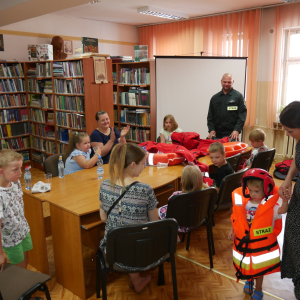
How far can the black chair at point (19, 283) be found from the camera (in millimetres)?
1656

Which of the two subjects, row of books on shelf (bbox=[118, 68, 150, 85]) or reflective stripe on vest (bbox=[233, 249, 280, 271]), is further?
row of books on shelf (bbox=[118, 68, 150, 85])

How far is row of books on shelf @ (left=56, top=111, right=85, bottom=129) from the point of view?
17.4ft

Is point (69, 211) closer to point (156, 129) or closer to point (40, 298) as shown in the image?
point (40, 298)

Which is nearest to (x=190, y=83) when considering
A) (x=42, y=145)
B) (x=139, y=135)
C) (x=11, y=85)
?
(x=139, y=135)

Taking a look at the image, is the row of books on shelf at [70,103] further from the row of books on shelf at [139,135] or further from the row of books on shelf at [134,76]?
the row of books on shelf at [139,135]

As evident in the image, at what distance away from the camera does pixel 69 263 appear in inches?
92.5

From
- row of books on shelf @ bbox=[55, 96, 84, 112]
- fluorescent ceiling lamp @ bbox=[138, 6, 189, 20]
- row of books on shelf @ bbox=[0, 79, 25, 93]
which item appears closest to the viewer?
row of books on shelf @ bbox=[55, 96, 84, 112]

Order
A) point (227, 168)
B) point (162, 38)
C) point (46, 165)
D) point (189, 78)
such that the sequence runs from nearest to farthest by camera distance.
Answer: point (227, 168), point (46, 165), point (189, 78), point (162, 38)

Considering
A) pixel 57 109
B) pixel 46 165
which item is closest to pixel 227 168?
pixel 46 165

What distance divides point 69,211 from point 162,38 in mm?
6594

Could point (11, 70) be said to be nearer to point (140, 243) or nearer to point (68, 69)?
point (68, 69)

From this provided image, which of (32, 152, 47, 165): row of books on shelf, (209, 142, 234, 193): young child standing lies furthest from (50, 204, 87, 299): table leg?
(32, 152, 47, 165): row of books on shelf

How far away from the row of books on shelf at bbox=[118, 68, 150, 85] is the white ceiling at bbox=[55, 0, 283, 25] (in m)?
1.25

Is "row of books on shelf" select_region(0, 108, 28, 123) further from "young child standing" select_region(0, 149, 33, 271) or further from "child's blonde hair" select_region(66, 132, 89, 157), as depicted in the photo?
"young child standing" select_region(0, 149, 33, 271)
